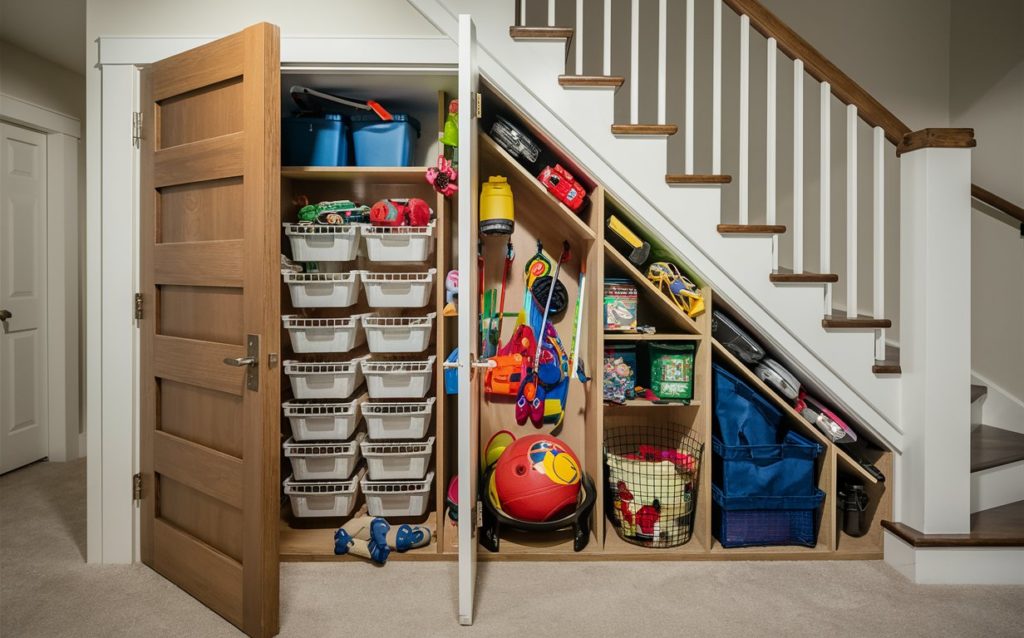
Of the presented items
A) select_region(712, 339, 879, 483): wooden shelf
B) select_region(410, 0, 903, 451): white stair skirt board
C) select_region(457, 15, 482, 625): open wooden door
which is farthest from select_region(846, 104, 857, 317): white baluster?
select_region(457, 15, 482, 625): open wooden door

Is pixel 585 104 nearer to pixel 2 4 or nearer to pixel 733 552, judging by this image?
pixel 733 552

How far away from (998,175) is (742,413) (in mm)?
1950

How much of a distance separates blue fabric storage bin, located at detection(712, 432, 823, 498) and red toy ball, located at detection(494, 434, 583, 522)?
2.04 ft

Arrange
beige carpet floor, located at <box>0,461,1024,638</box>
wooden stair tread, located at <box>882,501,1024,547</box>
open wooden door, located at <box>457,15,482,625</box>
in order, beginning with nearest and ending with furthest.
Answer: open wooden door, located at <box>457,15,482,625</box>, beige carpet floor, located at <box>0,461,1024,638</box>, wooden stair tread, located at <box>882,501,1024,547</box>

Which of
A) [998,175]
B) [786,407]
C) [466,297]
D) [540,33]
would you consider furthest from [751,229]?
[998,175]

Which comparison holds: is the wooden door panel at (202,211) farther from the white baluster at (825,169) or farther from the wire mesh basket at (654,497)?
the white baluster at (825,169)

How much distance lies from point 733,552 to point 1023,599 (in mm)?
945

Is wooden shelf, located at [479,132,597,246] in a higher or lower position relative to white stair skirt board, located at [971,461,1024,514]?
higher

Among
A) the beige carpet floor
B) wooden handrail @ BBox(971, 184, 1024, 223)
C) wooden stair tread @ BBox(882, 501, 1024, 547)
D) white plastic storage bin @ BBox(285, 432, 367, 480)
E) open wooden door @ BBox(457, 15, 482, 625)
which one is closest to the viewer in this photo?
open wooden door @ BBox(457, 15, 482, 625)

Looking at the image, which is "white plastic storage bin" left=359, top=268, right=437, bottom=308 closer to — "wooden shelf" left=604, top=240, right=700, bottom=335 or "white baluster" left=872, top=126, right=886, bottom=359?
"wooden shelf" left=604, top=240, right=700, bottom=335

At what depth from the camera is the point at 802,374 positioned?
2.26 meters

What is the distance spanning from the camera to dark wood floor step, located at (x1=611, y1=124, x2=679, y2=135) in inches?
83.7

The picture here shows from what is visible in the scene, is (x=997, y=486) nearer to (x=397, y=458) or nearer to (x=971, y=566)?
(x=971, y=566)

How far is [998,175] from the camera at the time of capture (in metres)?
2.80
